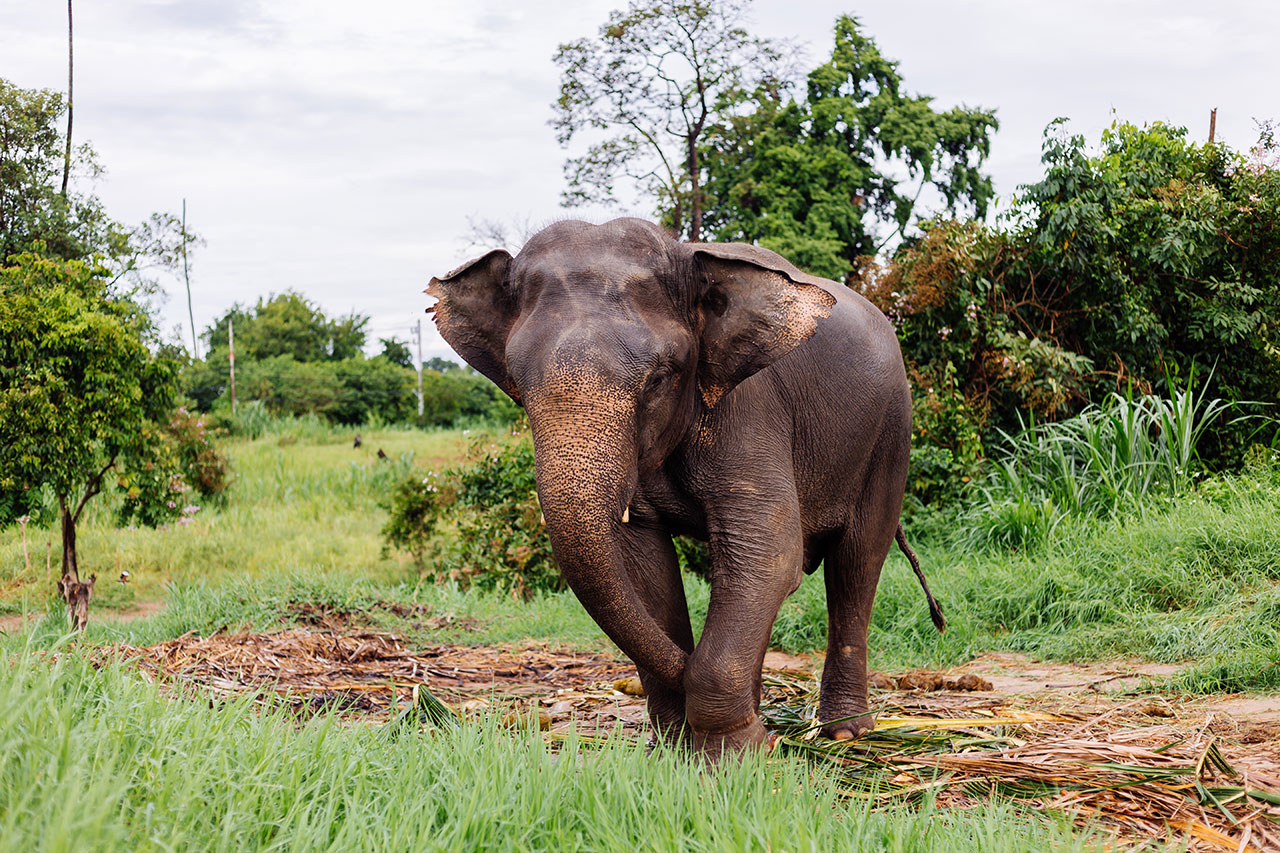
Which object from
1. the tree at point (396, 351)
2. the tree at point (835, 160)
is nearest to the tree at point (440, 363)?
the tree at point (396, 351)

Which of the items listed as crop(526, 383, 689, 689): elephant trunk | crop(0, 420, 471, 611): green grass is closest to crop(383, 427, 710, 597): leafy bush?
crop(0, 420, 471, 611): green grass

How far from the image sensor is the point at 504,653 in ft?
22.2

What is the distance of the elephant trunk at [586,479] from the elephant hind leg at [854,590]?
1.81 meters

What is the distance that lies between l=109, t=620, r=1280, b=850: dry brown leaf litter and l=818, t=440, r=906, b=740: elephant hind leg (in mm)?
208

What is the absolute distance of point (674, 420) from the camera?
3555 mm

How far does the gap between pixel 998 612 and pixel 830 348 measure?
12.2 ft

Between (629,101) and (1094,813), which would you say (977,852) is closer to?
(1094,813)

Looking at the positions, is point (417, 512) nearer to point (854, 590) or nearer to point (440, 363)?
point (854, 590)

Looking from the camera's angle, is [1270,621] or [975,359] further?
[975,359]

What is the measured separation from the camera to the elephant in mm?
3156

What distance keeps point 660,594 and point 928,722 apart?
127cm

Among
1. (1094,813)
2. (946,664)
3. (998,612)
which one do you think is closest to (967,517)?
(998,612)

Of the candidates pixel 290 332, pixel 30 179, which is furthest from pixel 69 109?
pixel 290 332

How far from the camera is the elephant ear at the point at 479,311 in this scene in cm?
387
